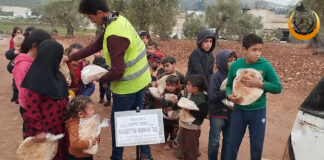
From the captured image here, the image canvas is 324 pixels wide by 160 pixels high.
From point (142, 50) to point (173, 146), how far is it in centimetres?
209

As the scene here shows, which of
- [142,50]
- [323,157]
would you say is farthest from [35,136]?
[323,157]

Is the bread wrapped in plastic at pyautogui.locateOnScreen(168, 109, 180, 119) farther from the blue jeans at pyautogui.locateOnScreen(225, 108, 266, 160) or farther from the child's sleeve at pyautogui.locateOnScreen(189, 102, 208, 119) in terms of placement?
the blue jeans at pyautogui.locateOnScreen(225, 108, 266, 160)

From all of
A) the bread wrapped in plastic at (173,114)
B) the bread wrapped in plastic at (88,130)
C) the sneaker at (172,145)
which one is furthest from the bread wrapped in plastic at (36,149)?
the sneaker at (172,145)

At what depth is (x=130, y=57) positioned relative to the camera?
117 inches

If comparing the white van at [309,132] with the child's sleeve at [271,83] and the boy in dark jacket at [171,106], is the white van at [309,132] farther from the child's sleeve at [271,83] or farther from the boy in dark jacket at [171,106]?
the boy in dark jacket at [171,106]

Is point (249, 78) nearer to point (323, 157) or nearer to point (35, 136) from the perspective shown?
point (323, 157)

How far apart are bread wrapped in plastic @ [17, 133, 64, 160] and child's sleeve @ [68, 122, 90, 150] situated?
0.46 feet

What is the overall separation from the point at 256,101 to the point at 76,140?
194cm

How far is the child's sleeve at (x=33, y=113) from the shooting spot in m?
2.62

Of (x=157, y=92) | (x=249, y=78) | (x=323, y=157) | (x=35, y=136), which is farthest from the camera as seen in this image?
(x=157, y=92)

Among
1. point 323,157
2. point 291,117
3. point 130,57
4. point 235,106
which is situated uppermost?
point 130,57

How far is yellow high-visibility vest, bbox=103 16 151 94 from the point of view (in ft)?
9.34

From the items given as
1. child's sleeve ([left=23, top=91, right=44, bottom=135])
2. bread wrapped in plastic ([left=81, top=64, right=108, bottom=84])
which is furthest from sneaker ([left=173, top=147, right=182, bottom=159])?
child's sleeve ([left=23, top=91, right=44, bottom=135])

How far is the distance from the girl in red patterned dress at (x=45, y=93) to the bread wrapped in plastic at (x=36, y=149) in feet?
0.21
